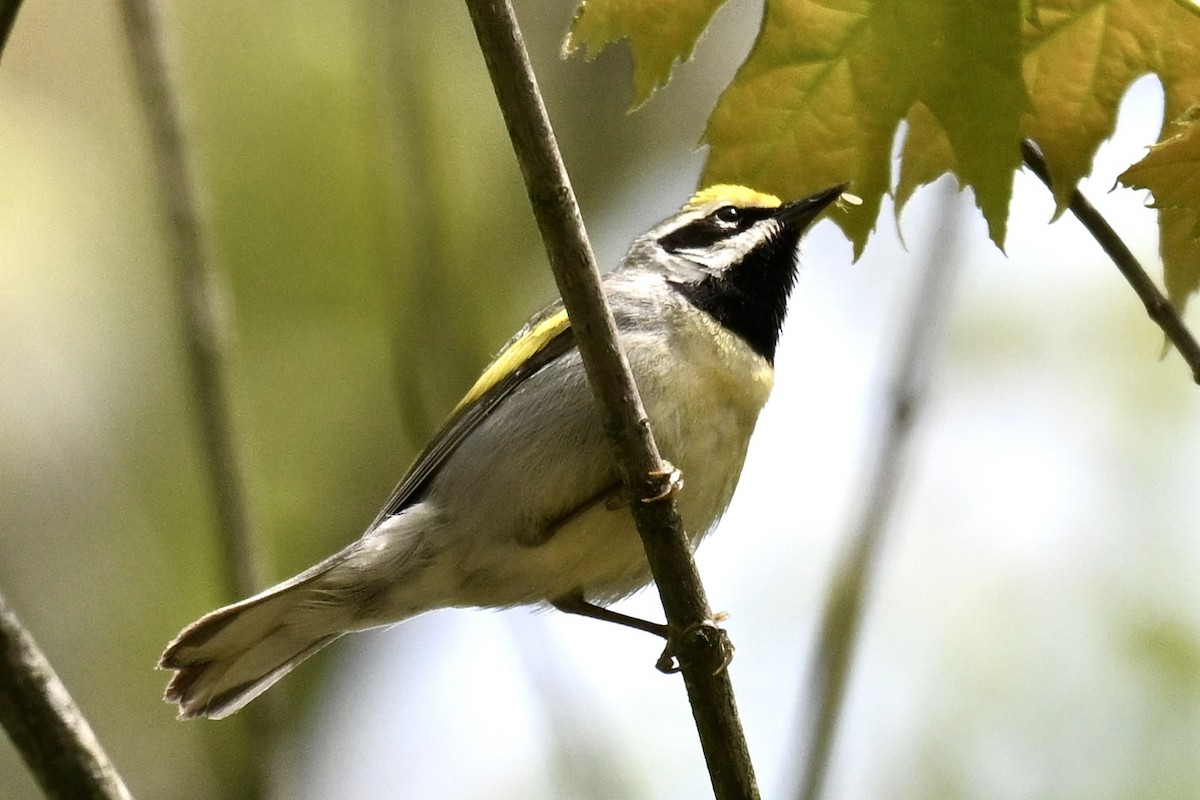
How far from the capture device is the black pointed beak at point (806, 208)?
2646 millimetres

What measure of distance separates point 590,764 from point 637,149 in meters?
2.79

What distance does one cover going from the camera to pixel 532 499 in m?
3.19

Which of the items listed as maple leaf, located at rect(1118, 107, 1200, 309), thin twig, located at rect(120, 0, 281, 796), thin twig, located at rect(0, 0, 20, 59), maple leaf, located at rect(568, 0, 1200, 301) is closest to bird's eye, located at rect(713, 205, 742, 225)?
maple leaf, located at rect(568, 0, 1200, 301)

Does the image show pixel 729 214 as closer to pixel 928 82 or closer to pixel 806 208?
pixel 806 208

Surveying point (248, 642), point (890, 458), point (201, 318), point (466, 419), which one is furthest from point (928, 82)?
point (248, 642)

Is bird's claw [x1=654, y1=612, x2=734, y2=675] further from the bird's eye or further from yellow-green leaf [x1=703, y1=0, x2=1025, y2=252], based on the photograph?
the bird's eye

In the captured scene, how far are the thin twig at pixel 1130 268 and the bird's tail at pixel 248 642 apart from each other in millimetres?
1899

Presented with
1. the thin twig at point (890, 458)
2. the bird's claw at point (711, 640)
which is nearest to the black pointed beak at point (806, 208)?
the thin twig at point (890, 458)

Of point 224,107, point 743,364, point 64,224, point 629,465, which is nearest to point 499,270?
point 224,107

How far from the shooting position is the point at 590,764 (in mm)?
4184

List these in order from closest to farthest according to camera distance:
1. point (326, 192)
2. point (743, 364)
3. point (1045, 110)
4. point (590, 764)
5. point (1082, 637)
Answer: point (1045, 110), point (743, 364), point (590, 764), point (1082, 637), point (326, 192)

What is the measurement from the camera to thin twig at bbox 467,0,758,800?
204cm

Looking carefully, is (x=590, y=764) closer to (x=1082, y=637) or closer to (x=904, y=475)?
(x=904, y=475)

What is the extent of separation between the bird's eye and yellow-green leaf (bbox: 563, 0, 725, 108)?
1471 mm
